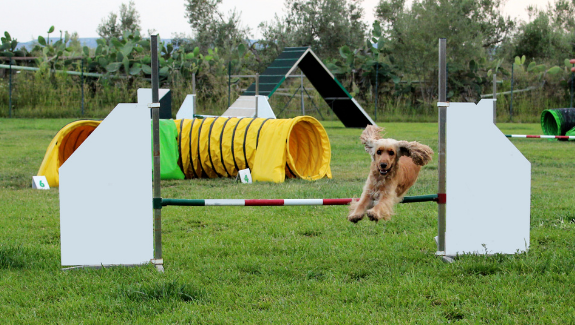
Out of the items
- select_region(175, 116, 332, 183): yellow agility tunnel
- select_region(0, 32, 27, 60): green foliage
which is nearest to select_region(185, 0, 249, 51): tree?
select_region(0, 32, 27, 60): green foliage

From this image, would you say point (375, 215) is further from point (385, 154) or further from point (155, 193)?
Answer: point (155, 193)

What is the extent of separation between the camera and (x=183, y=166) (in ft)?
23.6

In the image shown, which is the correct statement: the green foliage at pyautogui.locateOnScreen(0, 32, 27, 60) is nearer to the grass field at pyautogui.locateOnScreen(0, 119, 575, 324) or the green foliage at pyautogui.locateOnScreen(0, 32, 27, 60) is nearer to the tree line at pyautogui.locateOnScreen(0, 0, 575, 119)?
the tree line at pyautogui.locateOnScreen(0, 0, 575, 119)

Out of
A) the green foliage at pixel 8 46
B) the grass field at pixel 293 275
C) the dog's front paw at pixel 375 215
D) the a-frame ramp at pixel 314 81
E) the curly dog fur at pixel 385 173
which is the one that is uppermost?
the green foliage at pixel 8 46

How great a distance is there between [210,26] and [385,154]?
102ft

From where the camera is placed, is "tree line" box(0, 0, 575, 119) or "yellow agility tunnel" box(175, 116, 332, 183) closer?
"yellow agility tunnel" box(175, 116, 332, 183)

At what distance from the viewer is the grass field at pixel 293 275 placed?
256cm

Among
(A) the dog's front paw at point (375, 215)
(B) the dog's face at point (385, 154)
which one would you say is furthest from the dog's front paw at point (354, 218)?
(B) the dog's face at point (385, 154)

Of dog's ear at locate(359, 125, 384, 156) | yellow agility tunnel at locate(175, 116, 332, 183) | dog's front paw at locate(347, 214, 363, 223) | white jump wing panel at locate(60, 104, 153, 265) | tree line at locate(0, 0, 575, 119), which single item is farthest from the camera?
tree line at locate(0, 0, 575, 119)

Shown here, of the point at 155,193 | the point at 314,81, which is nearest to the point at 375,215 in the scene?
the point at 155,193

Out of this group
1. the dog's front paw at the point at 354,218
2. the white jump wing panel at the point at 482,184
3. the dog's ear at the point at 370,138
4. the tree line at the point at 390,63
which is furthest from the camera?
the tree line at the point at 390,63

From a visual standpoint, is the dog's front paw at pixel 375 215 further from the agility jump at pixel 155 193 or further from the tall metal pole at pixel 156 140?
the tall metal pole at pixel 156 140

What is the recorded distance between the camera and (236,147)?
702 cm

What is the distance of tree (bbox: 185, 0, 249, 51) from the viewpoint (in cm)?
3222
